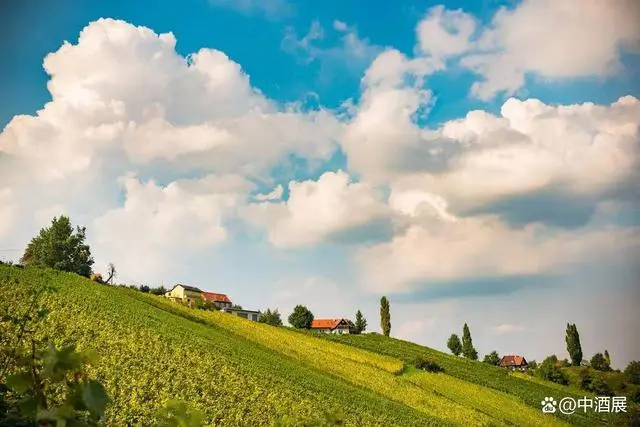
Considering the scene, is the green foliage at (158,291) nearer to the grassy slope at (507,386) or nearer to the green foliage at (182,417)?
the grassy slope at (507,386)

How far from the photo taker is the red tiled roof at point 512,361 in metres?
148

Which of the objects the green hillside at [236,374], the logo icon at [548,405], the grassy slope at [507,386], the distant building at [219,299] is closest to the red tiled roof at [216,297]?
the distant building at [219,299]

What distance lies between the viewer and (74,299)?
117 feet

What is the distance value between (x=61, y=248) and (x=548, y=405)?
61.9 m

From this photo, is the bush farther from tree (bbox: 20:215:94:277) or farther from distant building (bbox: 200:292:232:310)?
distant building (bbox: 200:292:232:310)

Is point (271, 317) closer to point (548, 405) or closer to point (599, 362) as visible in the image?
point (548, 405)

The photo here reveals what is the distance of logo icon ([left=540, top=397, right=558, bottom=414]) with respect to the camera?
55.9 meters

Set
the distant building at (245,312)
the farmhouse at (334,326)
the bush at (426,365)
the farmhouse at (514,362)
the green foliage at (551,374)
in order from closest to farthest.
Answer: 1. the bush at (426,365)
2. the green foliage at (551,374)
3. the distant building at (245,312)
4. the farmhouse at (334,326)
5. the farmhouse at (514,362)

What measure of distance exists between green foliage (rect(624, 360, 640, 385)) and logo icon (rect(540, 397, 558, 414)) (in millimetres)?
16512

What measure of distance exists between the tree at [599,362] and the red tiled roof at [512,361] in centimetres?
3615

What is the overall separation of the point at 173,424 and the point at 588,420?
63.3m

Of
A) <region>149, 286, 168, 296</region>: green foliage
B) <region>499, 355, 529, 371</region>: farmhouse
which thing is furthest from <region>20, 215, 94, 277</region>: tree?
<region>499, 355, 529, 371</region>: farmhouse

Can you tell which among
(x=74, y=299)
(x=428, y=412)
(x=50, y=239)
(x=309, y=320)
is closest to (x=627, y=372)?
(x=428, y=412)

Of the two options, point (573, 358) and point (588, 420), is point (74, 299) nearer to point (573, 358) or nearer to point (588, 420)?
point (588, 420)
